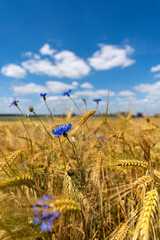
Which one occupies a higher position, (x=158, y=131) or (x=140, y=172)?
(x=158, y=131)

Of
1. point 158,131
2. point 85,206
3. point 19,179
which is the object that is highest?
point 158,131

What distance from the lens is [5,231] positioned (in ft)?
2.57

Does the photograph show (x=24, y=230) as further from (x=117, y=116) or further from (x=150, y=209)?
(x=117, y=116)

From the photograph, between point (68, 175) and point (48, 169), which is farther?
point (48, 169)

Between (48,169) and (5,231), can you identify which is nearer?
(5,231)

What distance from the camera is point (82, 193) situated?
124 centimetres

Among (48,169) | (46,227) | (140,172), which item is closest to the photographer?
(46,227)

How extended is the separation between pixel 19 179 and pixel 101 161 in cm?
57

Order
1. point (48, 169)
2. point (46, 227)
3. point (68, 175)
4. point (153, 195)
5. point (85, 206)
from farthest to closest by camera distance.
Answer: point (48, 169), point (85, 206), point (68, 175), point (153, 195), point (46, 227)

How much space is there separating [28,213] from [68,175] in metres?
0.33

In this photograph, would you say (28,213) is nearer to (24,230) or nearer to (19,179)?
(24,230)

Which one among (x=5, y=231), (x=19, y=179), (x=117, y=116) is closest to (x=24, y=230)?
(x=5, y=231)

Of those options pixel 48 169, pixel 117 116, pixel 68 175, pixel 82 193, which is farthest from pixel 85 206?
pixel 117 116

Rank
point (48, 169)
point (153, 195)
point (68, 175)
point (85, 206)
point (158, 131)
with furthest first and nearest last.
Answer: point (158, 131)
point (48, 169)
point (85, 206)
point (68, 175)
point (153, 195)
